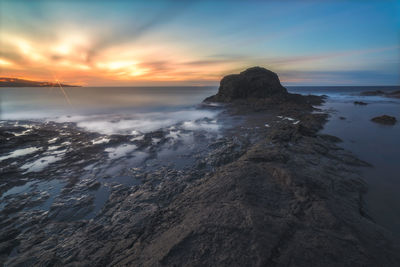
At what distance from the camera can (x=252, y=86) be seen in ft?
133

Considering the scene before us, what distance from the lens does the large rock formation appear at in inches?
1548

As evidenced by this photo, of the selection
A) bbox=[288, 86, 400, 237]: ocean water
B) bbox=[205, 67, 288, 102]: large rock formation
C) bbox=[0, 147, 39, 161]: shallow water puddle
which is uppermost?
bbox=[205, 67, 288, 102]: large rock formation

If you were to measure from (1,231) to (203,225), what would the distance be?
518 cm

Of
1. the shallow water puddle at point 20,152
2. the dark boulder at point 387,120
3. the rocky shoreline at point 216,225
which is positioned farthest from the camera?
the dark boulder at point 387,120

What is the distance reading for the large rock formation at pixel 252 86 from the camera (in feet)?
129

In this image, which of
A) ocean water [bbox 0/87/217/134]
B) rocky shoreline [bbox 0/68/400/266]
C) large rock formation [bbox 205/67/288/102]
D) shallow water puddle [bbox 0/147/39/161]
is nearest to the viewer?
rocky shoreline [bbox 0/68/400/266]

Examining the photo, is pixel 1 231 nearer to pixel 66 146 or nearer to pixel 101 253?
pixel 101 253

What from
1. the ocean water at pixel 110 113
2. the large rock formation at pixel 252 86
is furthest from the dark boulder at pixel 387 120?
the large rock formation at pixel 252 86

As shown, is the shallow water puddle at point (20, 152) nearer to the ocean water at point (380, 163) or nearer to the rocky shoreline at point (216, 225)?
the rocky shoreline at point (216, 225)

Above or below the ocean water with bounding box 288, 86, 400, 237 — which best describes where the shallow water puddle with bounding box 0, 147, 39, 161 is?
above


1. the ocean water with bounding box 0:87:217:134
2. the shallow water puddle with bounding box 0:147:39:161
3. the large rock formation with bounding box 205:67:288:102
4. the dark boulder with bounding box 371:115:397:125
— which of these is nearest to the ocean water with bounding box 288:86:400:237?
the dark boulder with bounding box 371:115:397:125

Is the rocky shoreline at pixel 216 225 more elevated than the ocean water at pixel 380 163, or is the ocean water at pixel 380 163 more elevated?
the rocky shoreline at pixel 216 225

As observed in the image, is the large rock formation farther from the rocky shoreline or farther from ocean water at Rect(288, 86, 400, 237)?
the rocky shoreline

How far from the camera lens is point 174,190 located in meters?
5.98
